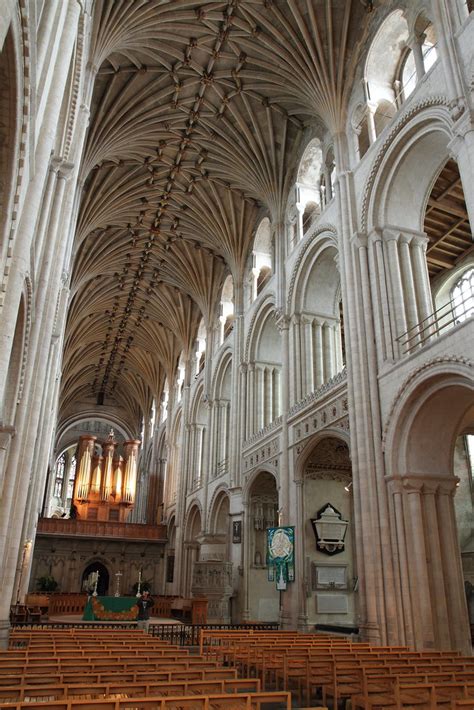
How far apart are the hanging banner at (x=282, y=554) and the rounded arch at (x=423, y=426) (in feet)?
16.3

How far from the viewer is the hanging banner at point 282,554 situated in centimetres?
1612

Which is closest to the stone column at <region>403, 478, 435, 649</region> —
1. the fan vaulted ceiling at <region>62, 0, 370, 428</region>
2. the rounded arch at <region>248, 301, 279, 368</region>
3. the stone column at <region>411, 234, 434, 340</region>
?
the stone column at <region>411, 234, 434, 340</region>

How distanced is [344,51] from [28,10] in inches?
509

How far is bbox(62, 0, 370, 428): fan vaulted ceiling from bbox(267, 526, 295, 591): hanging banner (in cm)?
1151

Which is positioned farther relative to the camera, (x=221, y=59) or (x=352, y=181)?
(x=221, y=59)

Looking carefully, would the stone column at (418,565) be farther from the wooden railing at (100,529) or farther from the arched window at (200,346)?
the wooden railing at (100,529)

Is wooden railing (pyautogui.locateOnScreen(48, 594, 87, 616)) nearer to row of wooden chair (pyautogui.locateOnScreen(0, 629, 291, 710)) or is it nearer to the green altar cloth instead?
the green altar cloth

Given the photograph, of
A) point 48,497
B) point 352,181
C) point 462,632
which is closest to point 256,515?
point 462,632

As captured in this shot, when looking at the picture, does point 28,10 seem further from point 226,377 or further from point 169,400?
point 169,400

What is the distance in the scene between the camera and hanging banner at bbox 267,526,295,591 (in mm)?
16125

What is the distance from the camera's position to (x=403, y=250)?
46.6 ft

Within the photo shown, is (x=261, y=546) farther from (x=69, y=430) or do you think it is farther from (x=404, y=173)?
(x=69, y=430)

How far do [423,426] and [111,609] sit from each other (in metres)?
10.9

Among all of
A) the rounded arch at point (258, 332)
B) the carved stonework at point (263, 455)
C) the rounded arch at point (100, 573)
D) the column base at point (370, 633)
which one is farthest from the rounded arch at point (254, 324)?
the rounded arch at point (100, 573)
